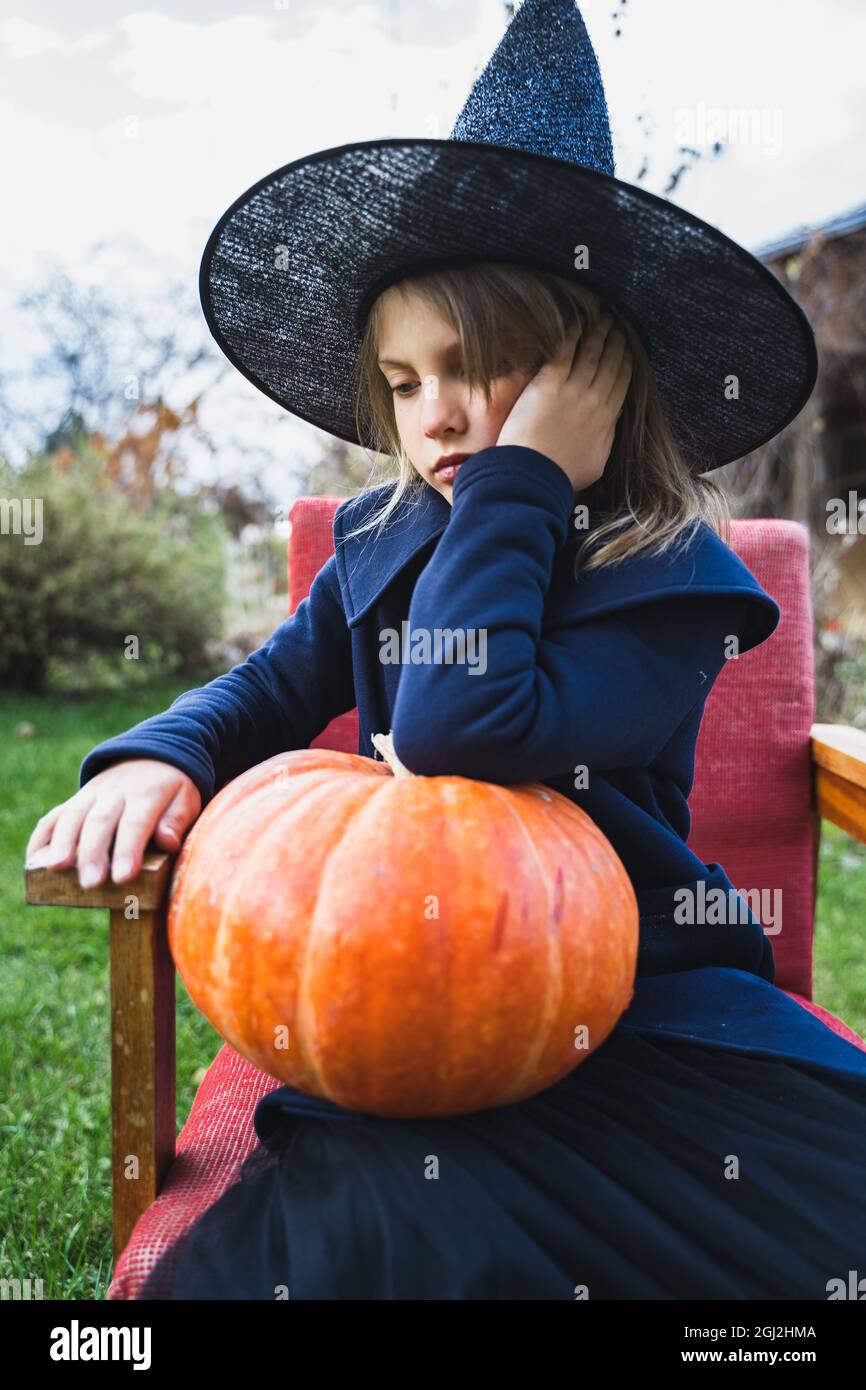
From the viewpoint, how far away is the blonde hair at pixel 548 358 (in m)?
1.36

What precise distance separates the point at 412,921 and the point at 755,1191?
51cm

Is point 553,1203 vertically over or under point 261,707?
under

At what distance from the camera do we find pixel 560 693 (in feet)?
4.00

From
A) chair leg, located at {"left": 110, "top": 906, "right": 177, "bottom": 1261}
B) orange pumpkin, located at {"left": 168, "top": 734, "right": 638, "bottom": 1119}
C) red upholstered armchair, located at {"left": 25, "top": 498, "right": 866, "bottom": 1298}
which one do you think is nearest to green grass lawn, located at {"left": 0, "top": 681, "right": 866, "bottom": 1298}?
red upholstered armchair, located at {"left": 25, "top": 498, "right": 866, "bottom": 1298}

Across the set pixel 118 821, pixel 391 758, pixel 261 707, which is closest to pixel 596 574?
pixel 391 758

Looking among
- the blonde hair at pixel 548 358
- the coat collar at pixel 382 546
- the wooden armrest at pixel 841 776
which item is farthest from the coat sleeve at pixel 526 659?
the wooden armrest at pixel 841 776

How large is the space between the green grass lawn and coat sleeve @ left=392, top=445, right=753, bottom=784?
1.39 m

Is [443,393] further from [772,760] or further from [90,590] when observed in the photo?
[90,590]

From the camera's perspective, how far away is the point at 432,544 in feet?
5.12

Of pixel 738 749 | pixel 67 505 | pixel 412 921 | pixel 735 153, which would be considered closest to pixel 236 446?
pixel 67 505

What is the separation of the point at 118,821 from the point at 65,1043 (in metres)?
1.88
